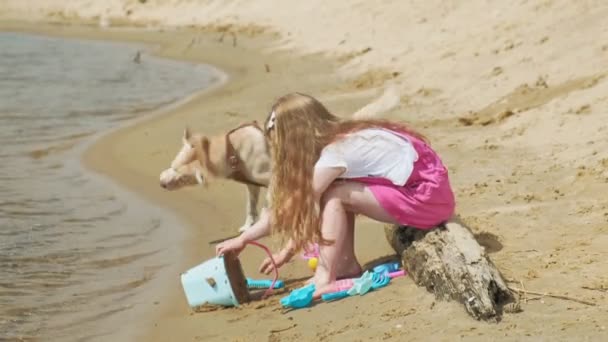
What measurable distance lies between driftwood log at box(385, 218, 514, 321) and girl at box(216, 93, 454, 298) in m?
0.17

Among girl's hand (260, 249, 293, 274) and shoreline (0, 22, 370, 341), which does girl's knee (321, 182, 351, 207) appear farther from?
shoreline (0, 22, 370, 341)

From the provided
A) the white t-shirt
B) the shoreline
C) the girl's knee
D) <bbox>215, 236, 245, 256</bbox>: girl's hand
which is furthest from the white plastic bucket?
the white t-shirt

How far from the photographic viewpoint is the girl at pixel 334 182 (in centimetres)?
562

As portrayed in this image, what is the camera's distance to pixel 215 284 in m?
5.80

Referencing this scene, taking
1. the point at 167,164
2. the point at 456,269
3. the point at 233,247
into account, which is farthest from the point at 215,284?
the point at 167,164

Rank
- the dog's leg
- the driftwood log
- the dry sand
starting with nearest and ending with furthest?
the driftwood log < the dry sand < the dog's leg

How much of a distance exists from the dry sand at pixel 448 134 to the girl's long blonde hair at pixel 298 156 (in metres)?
0.46

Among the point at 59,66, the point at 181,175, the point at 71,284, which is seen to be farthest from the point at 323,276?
the point at 59,66

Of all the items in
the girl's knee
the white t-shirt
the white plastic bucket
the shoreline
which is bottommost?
the shoreline

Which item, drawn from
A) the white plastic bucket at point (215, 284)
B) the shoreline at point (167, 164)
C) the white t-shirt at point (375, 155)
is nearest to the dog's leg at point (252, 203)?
the shoreline at point (167, 164)

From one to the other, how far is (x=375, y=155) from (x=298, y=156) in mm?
438

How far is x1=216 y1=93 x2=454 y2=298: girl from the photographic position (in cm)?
562

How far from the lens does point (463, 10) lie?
1675cm

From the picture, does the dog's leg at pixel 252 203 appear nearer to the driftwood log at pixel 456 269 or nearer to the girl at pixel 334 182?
the girl at pixel 334 182
